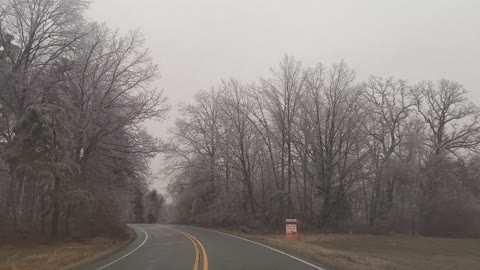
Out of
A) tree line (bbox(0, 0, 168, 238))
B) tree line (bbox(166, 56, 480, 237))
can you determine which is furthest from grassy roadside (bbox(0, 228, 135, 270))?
tree line (bbox(166, 56, 480, 237))

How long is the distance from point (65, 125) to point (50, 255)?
8.25m

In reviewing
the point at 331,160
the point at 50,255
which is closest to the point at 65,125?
the point at 50,255

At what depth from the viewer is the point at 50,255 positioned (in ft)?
62.7

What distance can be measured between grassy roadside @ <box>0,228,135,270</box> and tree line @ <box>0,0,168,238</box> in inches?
98.1

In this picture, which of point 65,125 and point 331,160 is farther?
point 331,160

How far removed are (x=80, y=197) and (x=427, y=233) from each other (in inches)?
1337

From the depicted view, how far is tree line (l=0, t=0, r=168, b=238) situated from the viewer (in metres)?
23.8

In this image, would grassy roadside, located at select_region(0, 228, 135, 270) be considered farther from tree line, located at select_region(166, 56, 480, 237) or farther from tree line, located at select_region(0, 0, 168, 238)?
tree line, located at select_region(166, 56, 480, 237)

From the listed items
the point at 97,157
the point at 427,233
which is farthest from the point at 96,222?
the point at 427,233

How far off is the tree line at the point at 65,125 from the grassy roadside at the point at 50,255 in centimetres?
249

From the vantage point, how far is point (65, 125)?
989 inches

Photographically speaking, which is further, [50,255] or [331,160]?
[331,160]

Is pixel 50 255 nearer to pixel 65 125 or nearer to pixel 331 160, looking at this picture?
pixel 65 125

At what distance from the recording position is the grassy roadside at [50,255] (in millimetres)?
16223
